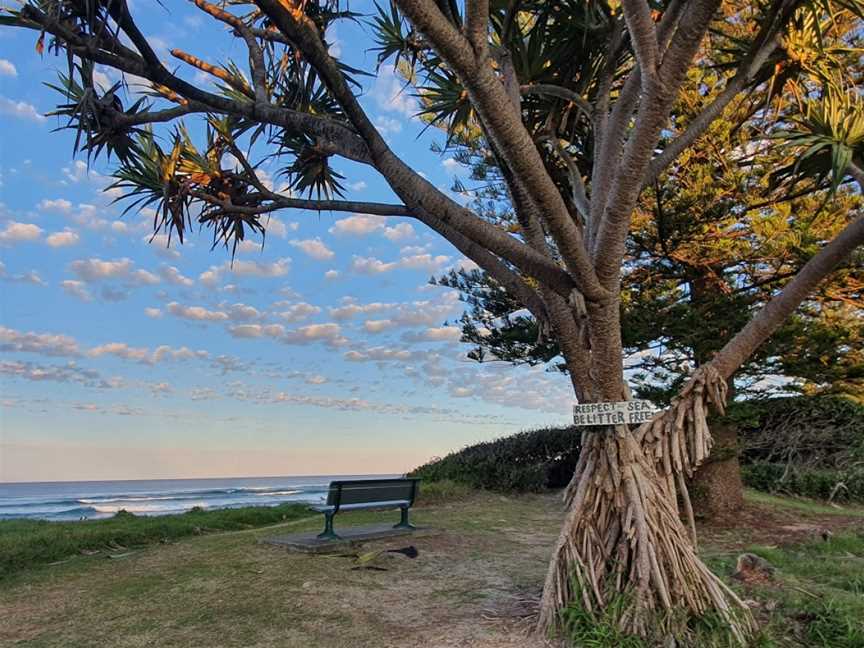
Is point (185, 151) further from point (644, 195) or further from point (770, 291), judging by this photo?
point (770, 291)

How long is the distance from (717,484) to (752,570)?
396cm

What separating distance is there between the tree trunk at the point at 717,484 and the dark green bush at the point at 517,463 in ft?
10.9

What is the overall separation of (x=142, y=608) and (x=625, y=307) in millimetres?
6621

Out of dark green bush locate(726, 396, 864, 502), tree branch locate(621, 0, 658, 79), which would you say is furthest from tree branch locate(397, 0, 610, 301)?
dark green bush locate(726, 396, 864, 502)

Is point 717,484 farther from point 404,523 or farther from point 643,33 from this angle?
point 643,33

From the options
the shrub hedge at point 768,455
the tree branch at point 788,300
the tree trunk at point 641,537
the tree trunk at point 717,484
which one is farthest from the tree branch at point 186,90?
the tree trunk at point 717,484

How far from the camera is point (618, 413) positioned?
3994 mm

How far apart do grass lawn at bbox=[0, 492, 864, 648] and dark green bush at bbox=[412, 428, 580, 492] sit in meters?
4.01

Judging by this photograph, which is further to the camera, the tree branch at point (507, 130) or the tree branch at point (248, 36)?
the tree branch at point (248, 36)

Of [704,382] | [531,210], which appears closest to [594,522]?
[704,382]

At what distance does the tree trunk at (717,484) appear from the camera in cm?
846

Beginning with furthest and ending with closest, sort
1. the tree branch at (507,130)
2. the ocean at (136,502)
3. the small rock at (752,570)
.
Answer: the ocean at (136,502) < the small rock at (752,570) < the tree branch at (507,130)

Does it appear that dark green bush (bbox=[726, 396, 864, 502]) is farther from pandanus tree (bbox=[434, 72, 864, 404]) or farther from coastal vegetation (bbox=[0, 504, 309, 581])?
coastal vegetation (bbox=[0, 504, 309, 581])

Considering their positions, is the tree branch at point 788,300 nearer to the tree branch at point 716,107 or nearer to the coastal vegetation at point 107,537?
the tree branch at point 716,107
